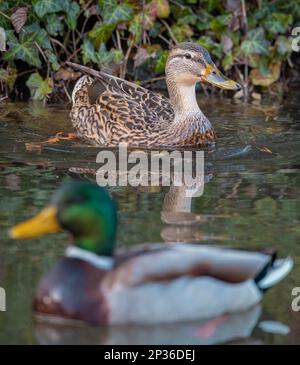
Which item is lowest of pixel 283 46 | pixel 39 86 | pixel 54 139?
pixel 54 139

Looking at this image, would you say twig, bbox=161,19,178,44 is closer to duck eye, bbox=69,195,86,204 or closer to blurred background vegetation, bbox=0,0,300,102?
blurred background vegetation, bbox=0,0,300,102

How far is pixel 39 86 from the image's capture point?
9992 mm

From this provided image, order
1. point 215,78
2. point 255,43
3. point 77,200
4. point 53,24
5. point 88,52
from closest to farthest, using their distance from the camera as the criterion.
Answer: point 77,200 → point 215,78 → point 53,24 → point 88,52 → point 255,43

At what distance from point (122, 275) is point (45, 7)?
5.25m

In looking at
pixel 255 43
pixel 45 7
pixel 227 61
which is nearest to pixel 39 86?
pixel 45 7

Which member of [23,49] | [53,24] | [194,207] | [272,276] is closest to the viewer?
[272,276]

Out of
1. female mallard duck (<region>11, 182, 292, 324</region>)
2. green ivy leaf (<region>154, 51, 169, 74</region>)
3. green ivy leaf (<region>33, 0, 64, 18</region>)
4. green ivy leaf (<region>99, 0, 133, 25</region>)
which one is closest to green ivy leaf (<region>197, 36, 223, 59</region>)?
green ivy leaf (<region>154, 51, 169, 74</region>)

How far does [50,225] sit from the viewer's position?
508 cm

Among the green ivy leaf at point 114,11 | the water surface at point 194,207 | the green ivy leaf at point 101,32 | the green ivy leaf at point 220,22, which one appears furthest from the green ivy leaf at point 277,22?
the green ivy leaf at point 101,32

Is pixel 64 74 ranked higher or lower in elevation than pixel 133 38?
lower

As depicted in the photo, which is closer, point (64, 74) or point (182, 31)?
point (64, 74)

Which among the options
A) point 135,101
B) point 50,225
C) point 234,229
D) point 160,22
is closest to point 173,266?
point 50,225

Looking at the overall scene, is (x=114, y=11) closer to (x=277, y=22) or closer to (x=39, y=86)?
(x=39, y=86)
